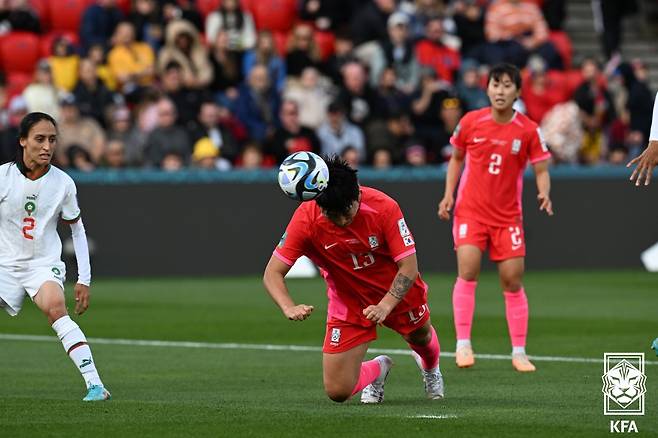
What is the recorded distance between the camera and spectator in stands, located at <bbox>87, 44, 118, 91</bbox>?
2394cm

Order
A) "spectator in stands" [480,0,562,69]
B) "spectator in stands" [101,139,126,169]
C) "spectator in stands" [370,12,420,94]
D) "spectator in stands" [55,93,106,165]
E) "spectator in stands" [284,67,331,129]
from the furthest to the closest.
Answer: "spectator in stands" [480,0,562,69] → "spectator in stands" [370,12,420,94] → "spectator in stands" [284,67,331,129] → "spectator in stands" [101,139,126,169] → "spectator in stands" [55,93,106,165]

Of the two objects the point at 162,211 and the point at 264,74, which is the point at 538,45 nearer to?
the point at 264,74

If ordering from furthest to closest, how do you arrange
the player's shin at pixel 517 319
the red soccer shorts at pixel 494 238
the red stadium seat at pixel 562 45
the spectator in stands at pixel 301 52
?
the red stadium seat at pixel 562 45
the spectator in stands at pixel 301 52
the red soccer shorts at pixel 494 238
the player's shin at pixel 517 319

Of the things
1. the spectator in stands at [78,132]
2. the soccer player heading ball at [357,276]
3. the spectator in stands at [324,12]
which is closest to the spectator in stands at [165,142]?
the spectator in stands at [78,132]

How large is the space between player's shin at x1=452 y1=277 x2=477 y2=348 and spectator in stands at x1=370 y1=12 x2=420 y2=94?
13.1 m

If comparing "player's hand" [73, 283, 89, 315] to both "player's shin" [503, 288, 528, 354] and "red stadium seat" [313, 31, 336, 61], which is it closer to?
"player's shin" [503, 288, 528, 354]

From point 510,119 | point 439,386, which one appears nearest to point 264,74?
point 510,119

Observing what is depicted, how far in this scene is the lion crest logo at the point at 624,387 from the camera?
9.48 meters

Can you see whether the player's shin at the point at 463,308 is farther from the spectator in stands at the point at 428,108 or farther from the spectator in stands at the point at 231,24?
the spectator in stands at the point at 231,24

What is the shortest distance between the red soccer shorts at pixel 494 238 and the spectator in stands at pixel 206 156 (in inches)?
398

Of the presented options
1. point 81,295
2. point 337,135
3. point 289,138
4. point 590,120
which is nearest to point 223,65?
point 289,138

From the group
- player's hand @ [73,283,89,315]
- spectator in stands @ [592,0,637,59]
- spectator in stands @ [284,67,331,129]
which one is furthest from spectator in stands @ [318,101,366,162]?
player's hand @ [73,283,89,315]

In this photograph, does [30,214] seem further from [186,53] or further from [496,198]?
[186,53]

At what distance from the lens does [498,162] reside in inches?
508
